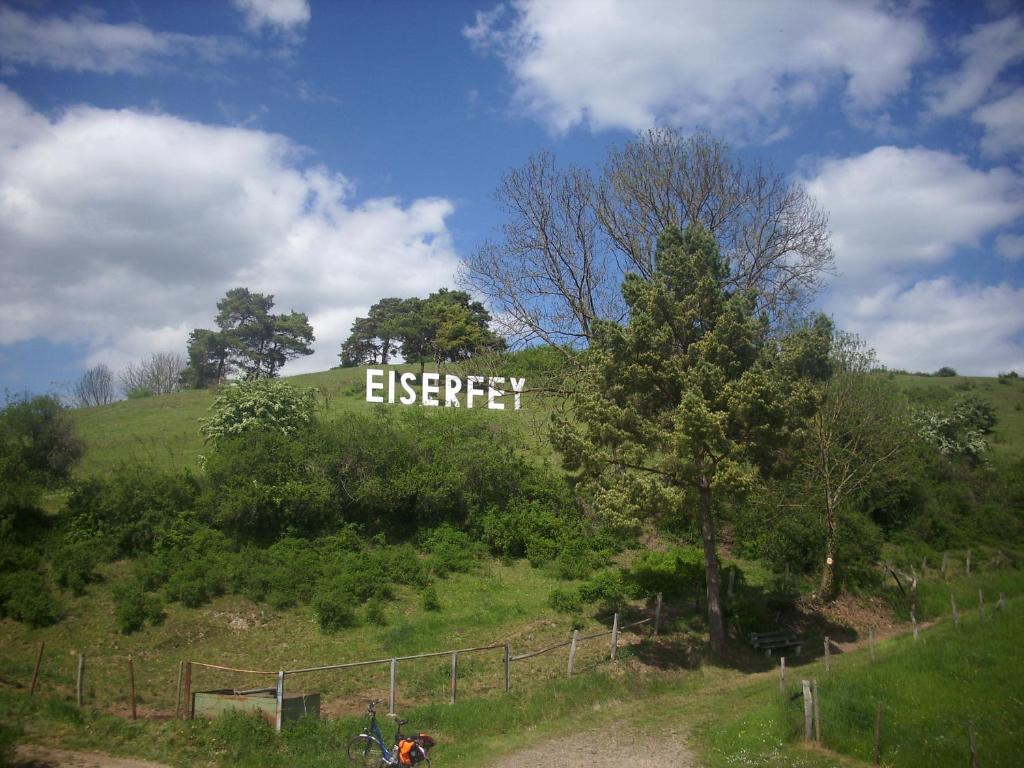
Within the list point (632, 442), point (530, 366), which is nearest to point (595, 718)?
point (632, 442)

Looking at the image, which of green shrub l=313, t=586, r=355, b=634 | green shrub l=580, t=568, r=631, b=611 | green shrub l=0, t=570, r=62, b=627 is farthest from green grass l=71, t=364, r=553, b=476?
green shrub l=313, t=586, r=355, b=634

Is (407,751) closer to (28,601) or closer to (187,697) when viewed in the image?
(187,697)

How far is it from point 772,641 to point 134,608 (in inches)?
757

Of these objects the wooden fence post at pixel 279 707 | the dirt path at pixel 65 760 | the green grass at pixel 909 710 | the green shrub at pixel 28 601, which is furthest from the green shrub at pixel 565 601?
the green shrub at pixel 28 601

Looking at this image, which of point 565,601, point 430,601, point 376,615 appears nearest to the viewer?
point 376,615

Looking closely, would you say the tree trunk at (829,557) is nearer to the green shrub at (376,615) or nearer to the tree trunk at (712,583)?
the tree trunk at (712,583)

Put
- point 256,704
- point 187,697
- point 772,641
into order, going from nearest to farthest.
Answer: point 256,704 < point 187,697 < point 772,641

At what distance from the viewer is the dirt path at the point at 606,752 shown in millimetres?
12461

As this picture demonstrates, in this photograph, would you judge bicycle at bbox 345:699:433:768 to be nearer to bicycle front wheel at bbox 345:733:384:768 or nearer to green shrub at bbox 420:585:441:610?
bicycle front wheel at bbox 345:733:384:768

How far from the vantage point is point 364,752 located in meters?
12.2

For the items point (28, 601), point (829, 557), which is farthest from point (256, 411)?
point (829, 557)

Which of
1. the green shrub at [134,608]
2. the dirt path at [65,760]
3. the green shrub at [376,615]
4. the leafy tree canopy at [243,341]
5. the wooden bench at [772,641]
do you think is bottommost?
the wooden bench at [772,641]

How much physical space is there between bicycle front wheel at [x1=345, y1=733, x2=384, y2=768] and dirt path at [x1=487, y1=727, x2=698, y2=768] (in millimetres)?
2026

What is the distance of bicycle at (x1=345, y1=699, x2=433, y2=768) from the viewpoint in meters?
11.4
